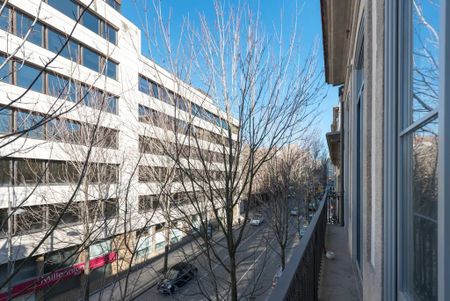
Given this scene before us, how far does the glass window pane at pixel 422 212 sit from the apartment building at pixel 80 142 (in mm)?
2022

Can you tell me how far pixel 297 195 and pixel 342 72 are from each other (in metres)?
8.23

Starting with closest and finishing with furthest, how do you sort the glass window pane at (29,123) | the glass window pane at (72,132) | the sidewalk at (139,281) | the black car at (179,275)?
the glass window pane at (29,123), the sidewalk at (139,281), the black car at (179,275), the glass window pane at (72,132)

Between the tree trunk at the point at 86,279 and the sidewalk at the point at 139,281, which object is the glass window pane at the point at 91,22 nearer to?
the tree trunk at the point at 86,279

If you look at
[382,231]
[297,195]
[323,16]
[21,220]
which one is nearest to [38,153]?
[21,220]

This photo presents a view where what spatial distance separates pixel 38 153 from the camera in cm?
1473

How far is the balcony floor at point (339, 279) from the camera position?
3.85m

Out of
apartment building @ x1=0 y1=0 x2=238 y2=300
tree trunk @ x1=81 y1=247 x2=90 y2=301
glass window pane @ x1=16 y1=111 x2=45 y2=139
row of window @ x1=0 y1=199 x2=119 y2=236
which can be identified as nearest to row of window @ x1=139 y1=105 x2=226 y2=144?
apartment building @ x1=0 y1=0 x2=238 y2=300

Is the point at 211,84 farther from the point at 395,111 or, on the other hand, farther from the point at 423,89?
the point at 423,89

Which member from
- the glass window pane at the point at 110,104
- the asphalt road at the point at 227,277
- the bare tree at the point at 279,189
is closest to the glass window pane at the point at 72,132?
the glass window pane at the point at 110,104

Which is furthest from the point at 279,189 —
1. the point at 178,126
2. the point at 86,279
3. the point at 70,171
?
the point at 70,171

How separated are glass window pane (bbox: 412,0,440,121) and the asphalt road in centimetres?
347

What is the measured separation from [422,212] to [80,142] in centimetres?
970

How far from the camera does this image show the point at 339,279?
4492 mm

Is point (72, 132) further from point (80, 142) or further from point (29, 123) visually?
point (29, 123)
